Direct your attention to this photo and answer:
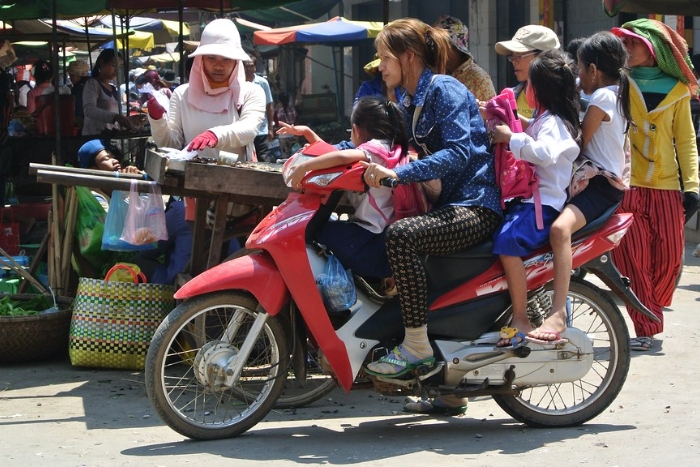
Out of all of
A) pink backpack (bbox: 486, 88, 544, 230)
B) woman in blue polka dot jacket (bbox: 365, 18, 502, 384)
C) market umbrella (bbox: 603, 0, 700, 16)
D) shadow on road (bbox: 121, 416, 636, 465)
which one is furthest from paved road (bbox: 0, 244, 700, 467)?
market umbrella (bbox: 603, 0, 700, 16)

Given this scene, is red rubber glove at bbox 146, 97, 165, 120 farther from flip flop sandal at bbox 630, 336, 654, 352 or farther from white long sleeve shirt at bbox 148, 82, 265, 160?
flip flop sandal at bbox 630, 336, 654, 352

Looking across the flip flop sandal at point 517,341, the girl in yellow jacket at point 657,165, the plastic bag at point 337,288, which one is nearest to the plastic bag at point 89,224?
the plastic bag at point 337,288

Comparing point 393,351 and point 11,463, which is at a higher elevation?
point 393,351

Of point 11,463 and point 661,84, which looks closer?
point 11,463

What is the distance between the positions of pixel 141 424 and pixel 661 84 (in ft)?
11.9

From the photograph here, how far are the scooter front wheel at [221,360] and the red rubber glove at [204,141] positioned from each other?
878mm

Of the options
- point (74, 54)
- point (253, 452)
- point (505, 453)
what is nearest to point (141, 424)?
point (253, 452)

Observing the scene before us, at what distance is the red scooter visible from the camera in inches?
180

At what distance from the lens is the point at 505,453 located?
4523 millimetres

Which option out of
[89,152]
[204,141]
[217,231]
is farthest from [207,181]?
[89,152]

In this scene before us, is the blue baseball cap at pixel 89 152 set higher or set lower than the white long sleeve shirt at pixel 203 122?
lower

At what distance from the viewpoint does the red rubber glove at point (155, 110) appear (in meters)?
5.67

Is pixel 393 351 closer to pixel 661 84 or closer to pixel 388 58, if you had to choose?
pixel 388 58

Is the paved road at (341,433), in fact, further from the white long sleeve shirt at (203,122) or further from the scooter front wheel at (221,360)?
the white long sleeve shirt at (203,122)
